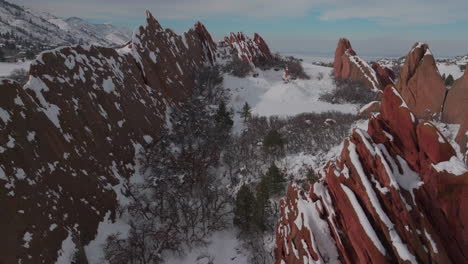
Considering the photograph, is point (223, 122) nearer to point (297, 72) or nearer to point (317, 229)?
point (317, 229)

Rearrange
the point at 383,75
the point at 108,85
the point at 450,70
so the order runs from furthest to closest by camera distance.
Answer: the point at 450,70 < the point at 383,75 < the point at 108,85

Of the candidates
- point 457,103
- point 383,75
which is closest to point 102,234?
point 457,103

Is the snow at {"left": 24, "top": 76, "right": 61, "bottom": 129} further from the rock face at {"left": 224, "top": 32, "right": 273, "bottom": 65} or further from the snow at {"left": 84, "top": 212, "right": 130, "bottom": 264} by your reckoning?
the rock face at {"left": 224, "top": 32, "right": 273, "bottom": 65}

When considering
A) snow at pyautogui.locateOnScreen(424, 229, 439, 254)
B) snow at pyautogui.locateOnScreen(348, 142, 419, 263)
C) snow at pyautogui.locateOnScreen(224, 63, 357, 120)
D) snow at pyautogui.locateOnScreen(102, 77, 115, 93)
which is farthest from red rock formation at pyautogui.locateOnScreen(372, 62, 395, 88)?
snow at pyautogui.locateOnScreen(424, 229, 439, 254)

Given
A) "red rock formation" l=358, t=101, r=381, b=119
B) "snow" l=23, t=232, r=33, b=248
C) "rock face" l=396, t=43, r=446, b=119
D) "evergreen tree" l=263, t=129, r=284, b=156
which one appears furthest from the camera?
"red rock formation" l=358, t=101, r=381, b=119

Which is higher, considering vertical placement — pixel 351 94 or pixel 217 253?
pixel 351 94

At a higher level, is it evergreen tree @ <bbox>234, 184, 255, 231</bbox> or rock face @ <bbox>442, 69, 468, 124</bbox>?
rock face @ <bbox>442, 69, 468, 124</bbox>
